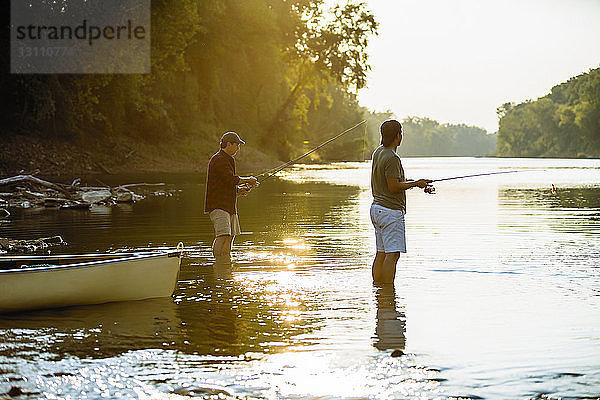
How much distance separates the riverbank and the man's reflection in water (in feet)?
86.3

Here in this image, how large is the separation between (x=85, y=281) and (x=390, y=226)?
123 inches

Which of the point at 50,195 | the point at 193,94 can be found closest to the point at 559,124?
the point at 193,94

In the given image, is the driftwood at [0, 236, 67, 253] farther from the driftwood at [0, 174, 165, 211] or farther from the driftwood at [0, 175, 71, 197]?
the driftwood at [0, 175, 71, 197]

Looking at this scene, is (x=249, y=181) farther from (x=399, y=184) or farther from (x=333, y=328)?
(x=333, y=328)

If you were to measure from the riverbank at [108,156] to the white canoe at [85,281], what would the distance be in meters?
25.6

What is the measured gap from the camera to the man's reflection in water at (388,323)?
253 inches

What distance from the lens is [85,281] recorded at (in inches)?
298

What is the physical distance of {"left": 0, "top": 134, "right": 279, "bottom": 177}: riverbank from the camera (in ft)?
117

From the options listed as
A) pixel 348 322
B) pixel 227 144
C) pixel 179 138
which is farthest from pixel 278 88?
pixel 348 322

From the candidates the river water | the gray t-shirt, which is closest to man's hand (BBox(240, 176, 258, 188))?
the river water

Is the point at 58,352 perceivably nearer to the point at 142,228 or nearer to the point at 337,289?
the point at 337,289

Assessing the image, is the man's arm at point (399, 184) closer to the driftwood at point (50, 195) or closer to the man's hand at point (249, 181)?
the man's hand at point (249, 181)

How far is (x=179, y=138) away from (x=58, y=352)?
4321 cm

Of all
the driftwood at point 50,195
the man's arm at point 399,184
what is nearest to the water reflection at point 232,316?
the man's arm at point 399,184
